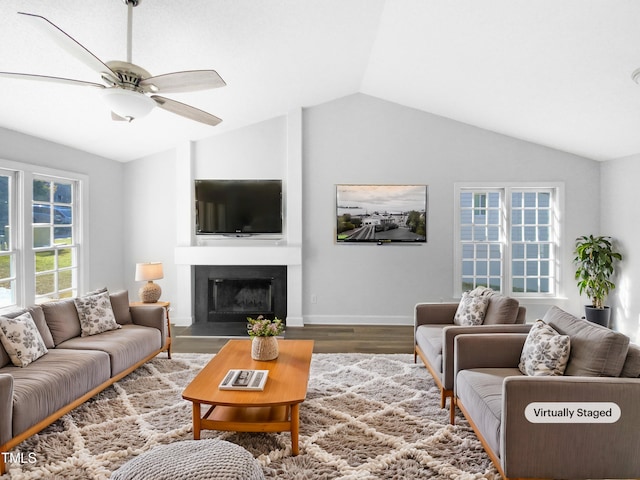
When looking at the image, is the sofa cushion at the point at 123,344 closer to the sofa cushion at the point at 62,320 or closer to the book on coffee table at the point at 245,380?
the sofa cushion at the point at 62,320

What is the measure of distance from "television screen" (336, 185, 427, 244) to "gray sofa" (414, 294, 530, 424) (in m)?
1.81

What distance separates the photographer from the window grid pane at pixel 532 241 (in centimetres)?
571

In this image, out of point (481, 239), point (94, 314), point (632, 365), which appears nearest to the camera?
point (632, 365)

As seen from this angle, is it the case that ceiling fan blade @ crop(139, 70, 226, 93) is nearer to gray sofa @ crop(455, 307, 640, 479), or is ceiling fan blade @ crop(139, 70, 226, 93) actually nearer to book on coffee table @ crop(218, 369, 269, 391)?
book on coffee table @ crop(218, 369, 269, 391)

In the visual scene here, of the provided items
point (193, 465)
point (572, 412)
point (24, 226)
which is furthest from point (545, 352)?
point (24, 226)

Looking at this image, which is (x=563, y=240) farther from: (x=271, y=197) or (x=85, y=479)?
(x=85, y=479)

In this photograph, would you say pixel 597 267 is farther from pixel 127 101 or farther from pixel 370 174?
pixel 127 101

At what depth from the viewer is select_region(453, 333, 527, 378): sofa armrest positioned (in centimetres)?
276

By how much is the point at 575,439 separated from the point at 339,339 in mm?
3189

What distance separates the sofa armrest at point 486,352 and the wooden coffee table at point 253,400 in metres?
1.12

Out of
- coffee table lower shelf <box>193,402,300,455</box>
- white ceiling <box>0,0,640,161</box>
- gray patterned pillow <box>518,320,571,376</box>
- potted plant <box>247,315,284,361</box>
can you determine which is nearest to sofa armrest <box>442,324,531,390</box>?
gray patterned pillow <box>518,320,571,376</box>

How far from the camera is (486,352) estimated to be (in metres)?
2.77

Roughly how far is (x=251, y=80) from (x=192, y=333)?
3258mm

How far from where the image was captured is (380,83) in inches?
202
